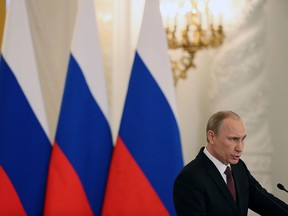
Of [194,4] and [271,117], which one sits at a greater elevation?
[194,4]

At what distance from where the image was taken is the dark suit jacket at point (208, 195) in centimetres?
239

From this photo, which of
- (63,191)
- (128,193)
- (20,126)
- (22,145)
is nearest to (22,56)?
(20,126)

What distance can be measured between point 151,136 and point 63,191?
582 mm

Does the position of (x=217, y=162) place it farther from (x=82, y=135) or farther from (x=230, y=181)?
(x=82, y=135)

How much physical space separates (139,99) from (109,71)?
2.43 feet

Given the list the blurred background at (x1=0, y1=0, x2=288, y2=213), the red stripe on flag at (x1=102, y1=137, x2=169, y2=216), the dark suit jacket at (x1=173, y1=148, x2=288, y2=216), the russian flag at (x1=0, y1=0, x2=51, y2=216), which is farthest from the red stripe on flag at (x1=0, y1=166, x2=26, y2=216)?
the dark suit jacket at (x1=173, y1=148, x2=288, y2=216)

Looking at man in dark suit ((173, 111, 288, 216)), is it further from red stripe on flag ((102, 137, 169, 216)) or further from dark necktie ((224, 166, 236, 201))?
red stripe on flag ((102, 137, 169, 216))

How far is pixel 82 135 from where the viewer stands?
3.17 meters

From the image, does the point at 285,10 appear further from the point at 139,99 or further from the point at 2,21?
the point at 2,21

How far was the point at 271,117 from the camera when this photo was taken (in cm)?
392

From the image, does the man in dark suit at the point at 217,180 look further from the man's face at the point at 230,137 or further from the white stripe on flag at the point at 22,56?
the white stripe on flag at the point at 22,56

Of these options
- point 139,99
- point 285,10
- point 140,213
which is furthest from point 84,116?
point 285,10

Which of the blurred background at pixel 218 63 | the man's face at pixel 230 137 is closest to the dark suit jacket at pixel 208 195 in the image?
the man's face at pixel 230 137

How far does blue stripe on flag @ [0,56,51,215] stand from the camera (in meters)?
3.05
